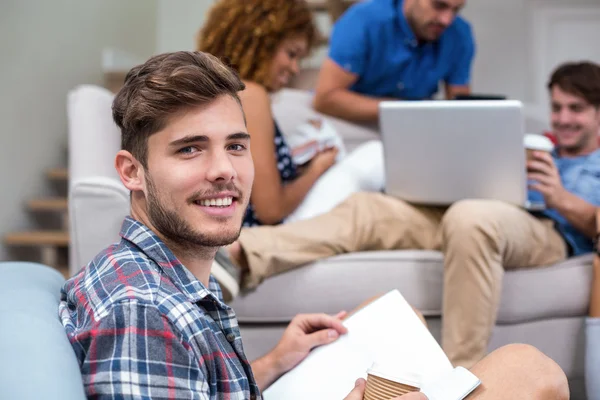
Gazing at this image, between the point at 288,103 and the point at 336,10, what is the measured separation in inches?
56.4

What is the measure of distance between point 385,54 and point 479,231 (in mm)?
915

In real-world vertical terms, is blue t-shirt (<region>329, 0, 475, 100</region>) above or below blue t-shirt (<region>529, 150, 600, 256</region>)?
above

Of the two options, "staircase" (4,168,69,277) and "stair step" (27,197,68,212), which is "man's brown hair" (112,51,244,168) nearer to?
"staircase" (4,168,69,277)

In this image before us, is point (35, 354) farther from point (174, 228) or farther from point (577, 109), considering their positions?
point (577, 109)

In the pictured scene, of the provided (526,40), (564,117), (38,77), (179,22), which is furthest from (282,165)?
(179,22)

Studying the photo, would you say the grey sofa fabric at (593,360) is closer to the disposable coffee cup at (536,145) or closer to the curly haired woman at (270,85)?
the disposable coffee cup at (536,145)

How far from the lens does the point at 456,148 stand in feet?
5.47

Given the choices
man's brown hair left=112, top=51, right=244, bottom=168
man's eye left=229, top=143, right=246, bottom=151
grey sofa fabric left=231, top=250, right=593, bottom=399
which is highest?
man's brown hair left=112, top=51, right=244, bottom=168

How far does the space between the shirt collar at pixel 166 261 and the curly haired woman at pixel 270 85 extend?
0.92 m

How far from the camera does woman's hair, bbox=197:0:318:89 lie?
1805mm

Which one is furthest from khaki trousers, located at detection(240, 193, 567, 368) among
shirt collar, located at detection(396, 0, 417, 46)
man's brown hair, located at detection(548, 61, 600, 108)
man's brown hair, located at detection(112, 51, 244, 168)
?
man's brown hair, located at detection(112, 51, 244, 168)

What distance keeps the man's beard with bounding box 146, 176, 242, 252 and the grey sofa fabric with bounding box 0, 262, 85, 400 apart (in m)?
0.16

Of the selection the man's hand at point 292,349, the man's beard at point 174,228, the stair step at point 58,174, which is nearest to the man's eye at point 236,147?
the man's beard at point 174,228

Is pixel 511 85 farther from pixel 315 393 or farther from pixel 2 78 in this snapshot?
pixel 315 393
